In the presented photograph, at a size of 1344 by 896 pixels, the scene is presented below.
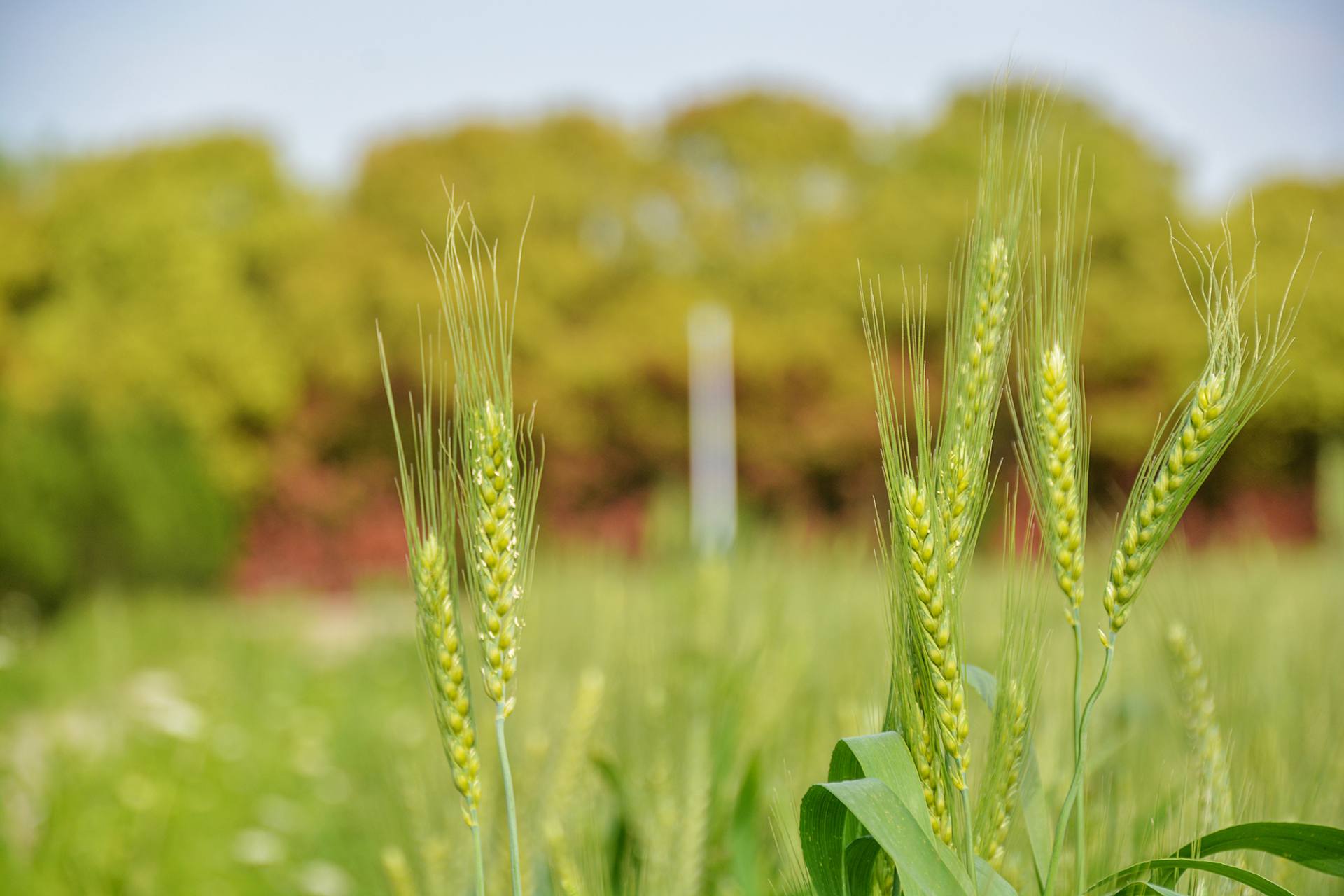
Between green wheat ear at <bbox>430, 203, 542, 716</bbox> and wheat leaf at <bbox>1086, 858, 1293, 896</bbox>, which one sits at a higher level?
green wheat ear at <bbox>430, 203, 542, 716</bbox>

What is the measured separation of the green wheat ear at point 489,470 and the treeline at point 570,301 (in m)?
16.9

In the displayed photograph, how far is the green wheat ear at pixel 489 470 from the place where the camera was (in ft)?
2.82

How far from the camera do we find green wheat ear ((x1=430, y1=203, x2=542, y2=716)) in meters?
0.86

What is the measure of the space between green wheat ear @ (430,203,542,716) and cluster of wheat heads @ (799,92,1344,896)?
273 millimetres

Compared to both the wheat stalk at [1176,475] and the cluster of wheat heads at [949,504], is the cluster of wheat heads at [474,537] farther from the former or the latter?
the wheat stalk at [1176,475]

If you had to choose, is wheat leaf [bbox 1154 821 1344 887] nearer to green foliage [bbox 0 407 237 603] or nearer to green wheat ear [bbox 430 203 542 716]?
green wheat ear [bbox 430 203 542 716]

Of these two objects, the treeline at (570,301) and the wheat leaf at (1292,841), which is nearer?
the wheat leaf at (1292,841)

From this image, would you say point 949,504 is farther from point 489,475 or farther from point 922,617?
point 489,475

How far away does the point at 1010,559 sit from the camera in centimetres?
90

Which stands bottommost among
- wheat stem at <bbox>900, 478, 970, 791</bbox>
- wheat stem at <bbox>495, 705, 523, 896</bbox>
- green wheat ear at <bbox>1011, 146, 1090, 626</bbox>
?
wheat stem at <bbox>495, 705, 523, 896</bbox>

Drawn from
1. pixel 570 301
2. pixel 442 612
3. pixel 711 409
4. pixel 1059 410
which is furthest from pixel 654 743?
pixel 570 301

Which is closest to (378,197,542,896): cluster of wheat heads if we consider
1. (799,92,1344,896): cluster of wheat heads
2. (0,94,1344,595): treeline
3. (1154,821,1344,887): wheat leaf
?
(799,92,1344,896): cluster of wheat heads

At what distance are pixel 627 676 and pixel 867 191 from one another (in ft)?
74.7

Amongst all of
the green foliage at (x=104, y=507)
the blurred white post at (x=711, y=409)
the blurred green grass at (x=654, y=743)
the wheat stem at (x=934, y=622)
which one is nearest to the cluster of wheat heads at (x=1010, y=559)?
the wheat stem at (x=934, y=622)
